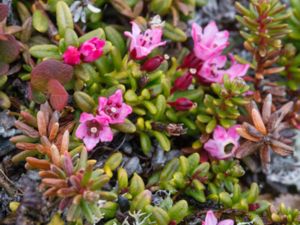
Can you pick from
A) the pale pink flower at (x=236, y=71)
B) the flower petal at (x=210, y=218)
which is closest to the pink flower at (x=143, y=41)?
the pale pink flower at (x=236, y=71)

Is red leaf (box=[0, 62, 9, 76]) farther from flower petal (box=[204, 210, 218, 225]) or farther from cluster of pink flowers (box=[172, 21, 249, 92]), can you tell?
flower petal (box=[204, 210, 218, 225])

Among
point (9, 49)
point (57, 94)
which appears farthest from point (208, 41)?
point (9, 49)

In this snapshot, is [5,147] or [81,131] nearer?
[81,131]

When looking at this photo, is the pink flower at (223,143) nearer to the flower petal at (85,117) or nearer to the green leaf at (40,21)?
the flower petal at (85,117)

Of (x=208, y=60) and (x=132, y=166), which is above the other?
(x=208, y=60)

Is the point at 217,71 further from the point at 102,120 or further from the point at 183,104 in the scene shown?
the point at 102,120

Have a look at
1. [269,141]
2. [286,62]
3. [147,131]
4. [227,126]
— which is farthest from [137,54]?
[286,62]

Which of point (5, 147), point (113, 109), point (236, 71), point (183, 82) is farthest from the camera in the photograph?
point (236, 71)
